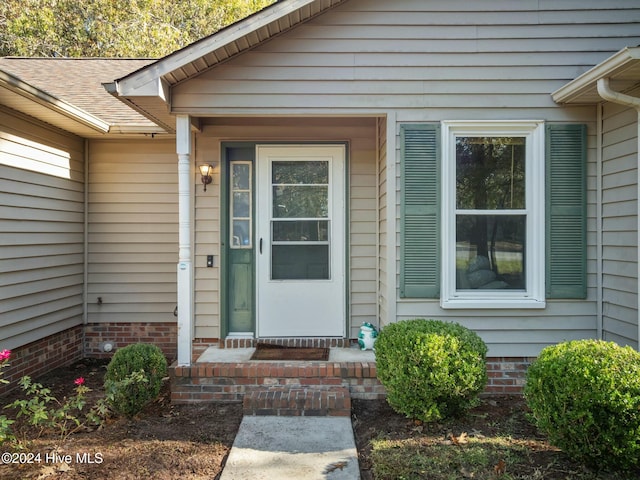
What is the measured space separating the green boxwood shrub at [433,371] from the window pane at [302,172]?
6.66 feet

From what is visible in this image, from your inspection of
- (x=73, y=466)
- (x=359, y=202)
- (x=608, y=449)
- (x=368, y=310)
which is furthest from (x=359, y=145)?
(x=73, y=466)

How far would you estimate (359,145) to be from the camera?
480 cm

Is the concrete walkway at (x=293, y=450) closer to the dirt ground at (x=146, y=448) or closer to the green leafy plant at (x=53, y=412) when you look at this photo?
the dirt ground at (x=146, y=448)

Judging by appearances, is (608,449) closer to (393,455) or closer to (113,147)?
(393,455)

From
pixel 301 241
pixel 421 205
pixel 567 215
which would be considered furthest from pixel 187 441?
pixel 567 215

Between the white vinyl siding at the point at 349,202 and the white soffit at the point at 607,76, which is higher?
the white soffit at the point at 607,76

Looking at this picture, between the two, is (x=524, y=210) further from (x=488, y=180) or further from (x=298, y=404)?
(x=298, y=404)

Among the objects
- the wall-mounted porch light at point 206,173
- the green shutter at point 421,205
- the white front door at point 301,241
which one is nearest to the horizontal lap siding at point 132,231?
the wall-mounted porch light at point 206,173

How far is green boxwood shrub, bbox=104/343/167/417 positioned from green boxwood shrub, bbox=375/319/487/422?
1.89m

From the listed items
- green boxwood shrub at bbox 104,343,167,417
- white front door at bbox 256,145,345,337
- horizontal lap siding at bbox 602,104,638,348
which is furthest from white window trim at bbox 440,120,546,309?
green boxwood shrub at bbox 104,343,167,417

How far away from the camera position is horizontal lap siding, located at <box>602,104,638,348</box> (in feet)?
11.9

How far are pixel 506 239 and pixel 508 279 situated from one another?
14.2 inches

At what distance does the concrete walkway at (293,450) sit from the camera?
275cm

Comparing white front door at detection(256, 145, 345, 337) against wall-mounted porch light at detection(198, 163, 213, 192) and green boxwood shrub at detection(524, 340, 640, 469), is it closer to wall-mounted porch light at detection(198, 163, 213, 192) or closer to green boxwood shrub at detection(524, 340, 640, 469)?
wall-mounted porch light at detection(198, 163, 213, 192)
